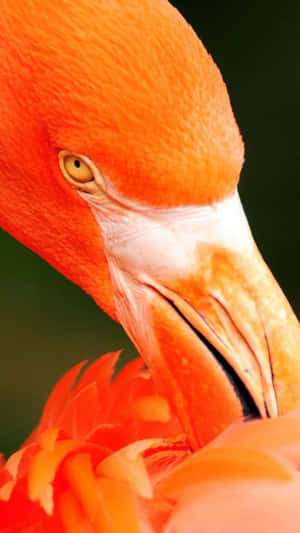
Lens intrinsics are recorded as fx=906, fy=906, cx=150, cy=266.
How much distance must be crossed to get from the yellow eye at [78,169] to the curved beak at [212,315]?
6 cm

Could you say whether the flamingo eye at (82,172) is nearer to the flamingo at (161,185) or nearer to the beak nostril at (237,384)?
the flamingo at (161,185)

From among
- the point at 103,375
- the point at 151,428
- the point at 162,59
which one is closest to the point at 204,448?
the point at 151,428

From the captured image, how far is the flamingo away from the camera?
3.81ft

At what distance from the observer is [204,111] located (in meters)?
1.19

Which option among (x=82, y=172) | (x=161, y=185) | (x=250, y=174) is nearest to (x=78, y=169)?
(x=82, y=172)

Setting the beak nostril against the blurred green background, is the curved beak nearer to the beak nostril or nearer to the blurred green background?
the beak nostril

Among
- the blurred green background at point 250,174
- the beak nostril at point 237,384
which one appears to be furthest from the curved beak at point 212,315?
the blurred green background at point 250,174

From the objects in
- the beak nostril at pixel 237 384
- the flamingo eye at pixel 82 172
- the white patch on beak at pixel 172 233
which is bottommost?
the beak nostril at pixel 237 384

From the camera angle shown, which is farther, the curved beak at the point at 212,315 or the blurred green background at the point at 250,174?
the blurred green background at the point at 250,174

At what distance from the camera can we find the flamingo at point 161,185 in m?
1.16

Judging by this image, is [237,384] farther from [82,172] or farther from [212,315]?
[82,172]

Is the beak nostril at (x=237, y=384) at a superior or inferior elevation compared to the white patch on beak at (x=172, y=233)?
inferior

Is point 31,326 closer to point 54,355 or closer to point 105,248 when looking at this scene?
point 54,355

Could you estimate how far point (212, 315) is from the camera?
123 cm
